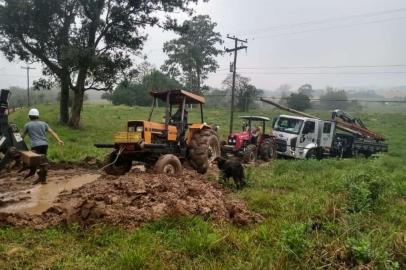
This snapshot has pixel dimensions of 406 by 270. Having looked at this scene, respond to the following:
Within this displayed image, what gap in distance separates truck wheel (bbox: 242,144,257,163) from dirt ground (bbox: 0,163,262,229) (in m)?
9.29

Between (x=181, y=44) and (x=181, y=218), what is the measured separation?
61963mm

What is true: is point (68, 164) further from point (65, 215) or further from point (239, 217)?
point (239, 217)

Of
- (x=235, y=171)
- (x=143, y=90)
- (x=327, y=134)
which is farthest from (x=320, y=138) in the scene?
(x=143, y=90)

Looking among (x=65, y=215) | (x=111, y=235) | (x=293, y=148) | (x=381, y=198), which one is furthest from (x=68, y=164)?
(x=293, y=148)

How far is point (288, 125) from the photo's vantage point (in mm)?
21953

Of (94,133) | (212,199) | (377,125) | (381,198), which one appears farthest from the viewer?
(377,125)

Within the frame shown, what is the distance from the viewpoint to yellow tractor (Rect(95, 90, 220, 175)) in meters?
11.3

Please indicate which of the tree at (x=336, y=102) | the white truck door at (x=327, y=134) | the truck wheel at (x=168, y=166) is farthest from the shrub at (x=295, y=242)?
the tree at (x=336, y=102)

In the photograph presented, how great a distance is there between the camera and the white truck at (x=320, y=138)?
21.5m

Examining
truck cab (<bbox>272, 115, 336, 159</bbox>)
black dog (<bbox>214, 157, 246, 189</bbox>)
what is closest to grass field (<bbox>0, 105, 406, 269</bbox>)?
black dog (<bbox>214, 157, 246, 189</bbox>)

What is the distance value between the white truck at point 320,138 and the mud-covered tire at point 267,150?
1319 mm

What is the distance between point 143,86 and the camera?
65.2 m

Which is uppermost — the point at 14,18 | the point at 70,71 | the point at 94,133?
the point at 14,18

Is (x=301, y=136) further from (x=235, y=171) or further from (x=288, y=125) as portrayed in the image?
(x=235, y=171)
